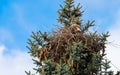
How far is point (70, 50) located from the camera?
1334 centimetres

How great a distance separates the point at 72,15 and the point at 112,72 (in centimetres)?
287

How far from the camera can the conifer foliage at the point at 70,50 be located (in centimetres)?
1313

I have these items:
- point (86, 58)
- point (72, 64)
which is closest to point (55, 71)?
point (72, 64)

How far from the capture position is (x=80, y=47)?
13.2 meters

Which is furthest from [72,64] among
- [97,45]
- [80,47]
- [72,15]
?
[72,15]

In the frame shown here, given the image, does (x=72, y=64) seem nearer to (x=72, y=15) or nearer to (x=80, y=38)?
(x=80, y=38)

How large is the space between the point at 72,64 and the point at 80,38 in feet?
4.40

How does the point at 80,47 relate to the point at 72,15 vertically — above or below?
below

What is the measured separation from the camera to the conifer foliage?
13133mm

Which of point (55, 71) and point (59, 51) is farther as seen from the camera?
point (59, 51)

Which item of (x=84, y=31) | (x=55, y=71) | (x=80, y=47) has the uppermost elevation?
(x=84, y=31)

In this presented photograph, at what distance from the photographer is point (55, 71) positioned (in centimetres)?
1290

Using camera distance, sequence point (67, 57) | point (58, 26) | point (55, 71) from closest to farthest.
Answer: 1. point (55, 71)
2. point (67, 57)
3. point (58, 26)

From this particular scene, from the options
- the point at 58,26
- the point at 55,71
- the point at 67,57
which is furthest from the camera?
the point at 58,26
